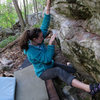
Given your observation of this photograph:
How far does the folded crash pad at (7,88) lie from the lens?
4.13 metres

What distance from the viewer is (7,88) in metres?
4.41

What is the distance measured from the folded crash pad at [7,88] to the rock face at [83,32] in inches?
86.0

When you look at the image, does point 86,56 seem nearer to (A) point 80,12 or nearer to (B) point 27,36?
(A) point 80,12

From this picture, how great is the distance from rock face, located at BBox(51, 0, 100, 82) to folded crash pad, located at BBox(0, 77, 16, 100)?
2.19m

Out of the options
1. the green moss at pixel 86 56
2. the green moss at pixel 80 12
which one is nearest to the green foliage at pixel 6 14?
the green moss at pixel 80 12

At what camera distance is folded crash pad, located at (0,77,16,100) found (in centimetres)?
413

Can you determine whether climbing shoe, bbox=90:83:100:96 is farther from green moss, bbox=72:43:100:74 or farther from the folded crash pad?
the folded crash pad

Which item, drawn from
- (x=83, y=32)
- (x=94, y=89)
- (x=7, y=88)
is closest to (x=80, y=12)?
(x=83, y=32)

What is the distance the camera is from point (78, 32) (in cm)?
325

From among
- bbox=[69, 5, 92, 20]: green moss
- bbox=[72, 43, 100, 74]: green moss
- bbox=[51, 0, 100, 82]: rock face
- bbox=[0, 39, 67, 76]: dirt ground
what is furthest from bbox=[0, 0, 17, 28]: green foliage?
bbox=[72, 43, 100, 74]: green moss

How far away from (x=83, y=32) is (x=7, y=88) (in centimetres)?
302

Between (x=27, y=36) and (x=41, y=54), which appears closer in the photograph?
(x=27, y=36)

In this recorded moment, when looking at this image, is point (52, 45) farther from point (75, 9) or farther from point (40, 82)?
point (40, 82)

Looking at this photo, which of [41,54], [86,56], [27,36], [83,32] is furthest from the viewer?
[41,54]
